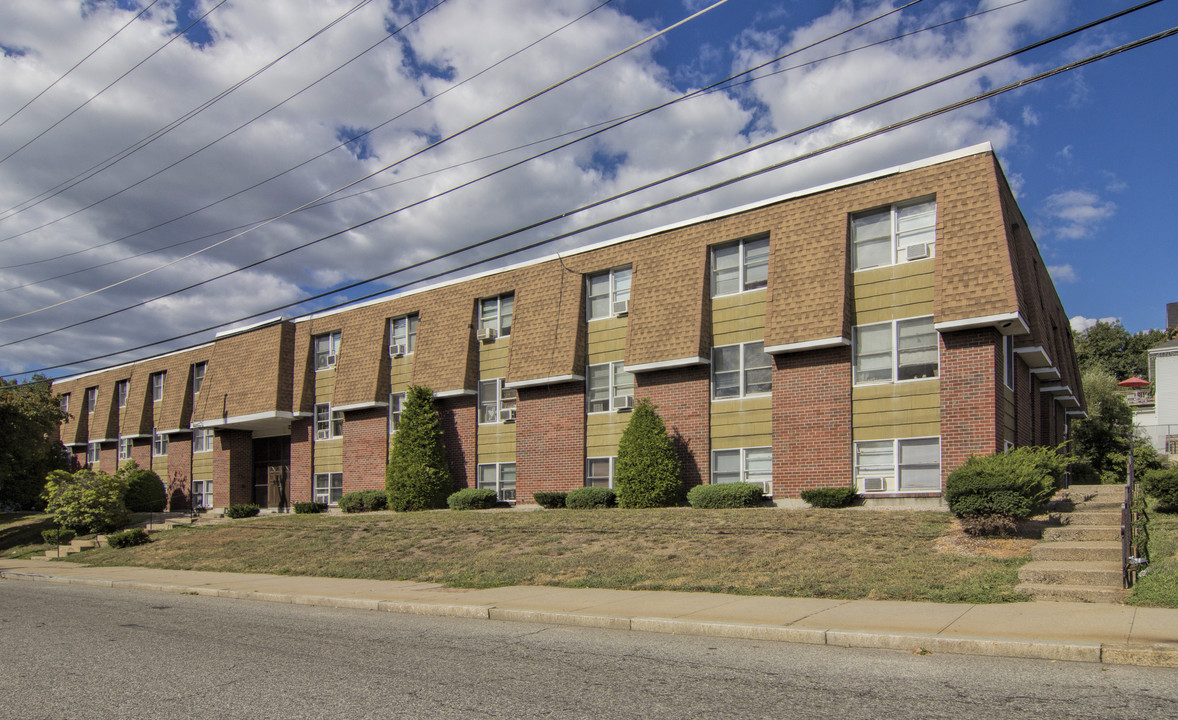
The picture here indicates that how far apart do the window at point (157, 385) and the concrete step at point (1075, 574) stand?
1752 inches

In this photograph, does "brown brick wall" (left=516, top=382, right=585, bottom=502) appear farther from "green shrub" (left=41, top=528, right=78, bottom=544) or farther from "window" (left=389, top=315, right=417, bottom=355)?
"green shrub" (left=41, top=528, right=78, bottom=544)

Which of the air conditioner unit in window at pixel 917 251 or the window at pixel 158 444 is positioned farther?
the window at pixel 158 444

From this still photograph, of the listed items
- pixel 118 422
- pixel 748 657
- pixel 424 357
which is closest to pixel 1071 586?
pixel 748 657

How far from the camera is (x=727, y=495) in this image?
20641mm

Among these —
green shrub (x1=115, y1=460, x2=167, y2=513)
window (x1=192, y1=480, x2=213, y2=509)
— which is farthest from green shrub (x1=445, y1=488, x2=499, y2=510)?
green shrub (x1=115, y1=460, x2=167, y2=513)

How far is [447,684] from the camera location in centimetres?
722

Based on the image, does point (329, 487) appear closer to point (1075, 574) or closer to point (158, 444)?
point (158, 444)

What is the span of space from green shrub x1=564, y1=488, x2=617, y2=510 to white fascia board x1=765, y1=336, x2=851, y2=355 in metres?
6.39

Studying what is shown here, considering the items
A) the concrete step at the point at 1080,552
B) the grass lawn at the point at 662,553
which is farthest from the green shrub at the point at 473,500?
the concrete step at the point at 1080,552

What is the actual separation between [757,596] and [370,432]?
76.5ft

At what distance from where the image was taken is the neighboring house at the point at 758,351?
61.7ft

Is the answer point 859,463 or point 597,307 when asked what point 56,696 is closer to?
point 859,463

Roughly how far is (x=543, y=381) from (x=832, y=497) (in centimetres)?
1024

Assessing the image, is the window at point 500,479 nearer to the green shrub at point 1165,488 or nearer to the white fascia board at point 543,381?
the white fascia board at point 543,381
